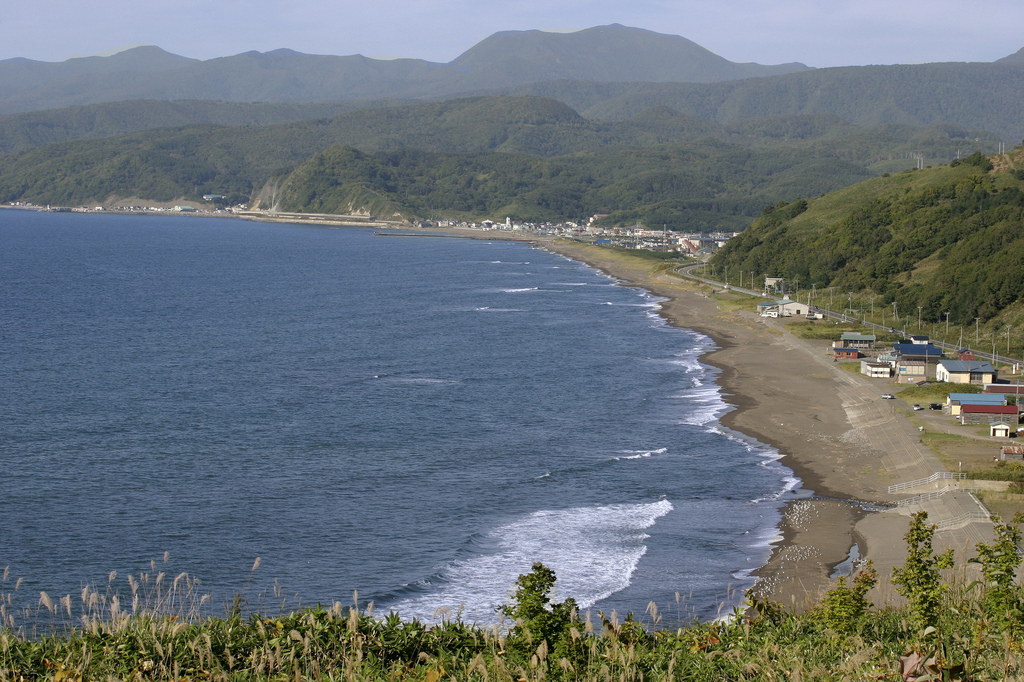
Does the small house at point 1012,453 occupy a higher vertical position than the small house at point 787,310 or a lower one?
lower

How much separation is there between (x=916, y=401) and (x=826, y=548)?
77.3ft

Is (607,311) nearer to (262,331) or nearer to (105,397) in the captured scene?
(262,331)

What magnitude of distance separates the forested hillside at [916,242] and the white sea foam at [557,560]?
181ft

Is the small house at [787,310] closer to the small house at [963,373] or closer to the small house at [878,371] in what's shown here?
the small house at [878,371]

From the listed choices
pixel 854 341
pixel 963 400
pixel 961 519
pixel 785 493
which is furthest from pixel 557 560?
pixel 854 341

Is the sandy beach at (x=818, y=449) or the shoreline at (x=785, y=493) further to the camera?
the sandy beach at (x=818, y=449)

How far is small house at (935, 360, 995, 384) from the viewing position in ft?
174

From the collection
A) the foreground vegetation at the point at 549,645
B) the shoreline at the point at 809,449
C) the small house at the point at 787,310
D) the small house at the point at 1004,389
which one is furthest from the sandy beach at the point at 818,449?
the small house at the point at 1004,389

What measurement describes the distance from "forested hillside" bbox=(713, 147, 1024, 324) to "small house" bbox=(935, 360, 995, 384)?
22.5 metres

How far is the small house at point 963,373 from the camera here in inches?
2090

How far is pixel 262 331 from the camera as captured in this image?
7406cm

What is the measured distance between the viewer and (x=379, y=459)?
3800cm

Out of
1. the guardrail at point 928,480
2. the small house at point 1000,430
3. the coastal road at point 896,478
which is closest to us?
the coastal road at point 896,478

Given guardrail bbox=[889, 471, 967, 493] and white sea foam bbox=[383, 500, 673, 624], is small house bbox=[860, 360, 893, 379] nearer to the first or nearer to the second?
guardrail bbox=[889, 471, 967, 493]
